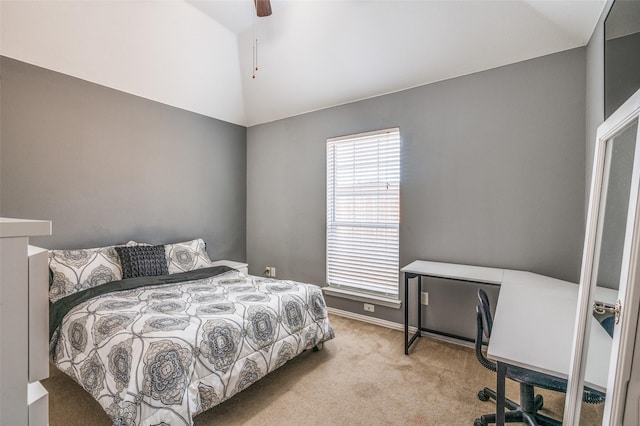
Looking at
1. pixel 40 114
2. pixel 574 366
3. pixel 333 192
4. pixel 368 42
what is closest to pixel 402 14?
pixel 368 42

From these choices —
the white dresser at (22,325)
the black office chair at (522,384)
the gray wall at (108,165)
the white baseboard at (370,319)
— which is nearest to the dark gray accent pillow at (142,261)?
the gray wall at (108,165)

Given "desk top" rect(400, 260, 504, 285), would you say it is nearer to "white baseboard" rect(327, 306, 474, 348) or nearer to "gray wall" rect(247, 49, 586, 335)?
"gray wall" rect(247, 49, 586, 335)

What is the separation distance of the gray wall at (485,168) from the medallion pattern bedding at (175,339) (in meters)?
1.33

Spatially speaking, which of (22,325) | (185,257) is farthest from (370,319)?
(22,325)

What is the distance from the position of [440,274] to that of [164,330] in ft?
6.70

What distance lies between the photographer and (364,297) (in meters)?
3.38

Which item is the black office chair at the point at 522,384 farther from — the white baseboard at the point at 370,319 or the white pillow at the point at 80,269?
the white pillow at the point at 80,269

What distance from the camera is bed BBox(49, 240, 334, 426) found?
150cm

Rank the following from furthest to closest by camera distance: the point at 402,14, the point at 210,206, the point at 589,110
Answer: the point at 210,206
the point at 402,14
the point at 589,110

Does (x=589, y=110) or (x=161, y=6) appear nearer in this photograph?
(x=589, y=110)

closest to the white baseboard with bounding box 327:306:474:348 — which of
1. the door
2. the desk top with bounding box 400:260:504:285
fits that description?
the desk top with bounding box 400:260:504:285

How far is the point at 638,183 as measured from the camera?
0.85 meters

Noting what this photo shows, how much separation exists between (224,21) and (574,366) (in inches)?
150

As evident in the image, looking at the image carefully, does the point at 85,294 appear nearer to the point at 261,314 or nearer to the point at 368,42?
the point at 261,314
